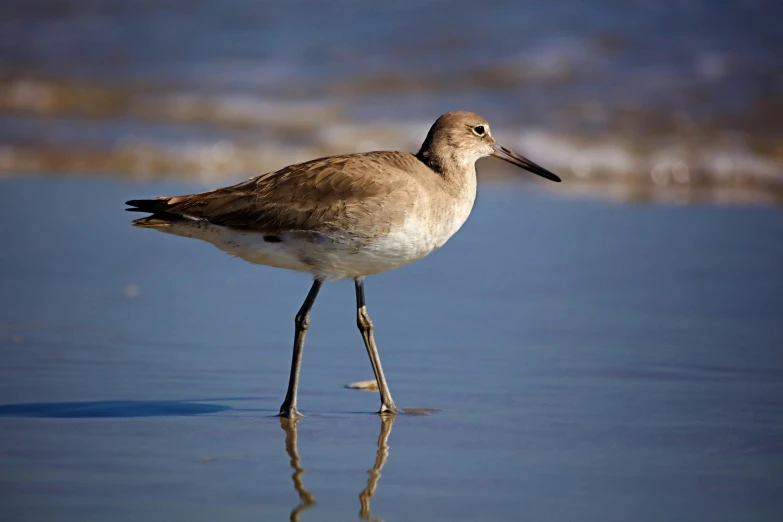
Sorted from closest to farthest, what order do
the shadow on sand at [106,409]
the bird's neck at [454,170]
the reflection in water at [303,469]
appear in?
1. the reflection in water at [303,469]
2. the shadow on sand at [106,409]
3. the bird's neck at [454,170]

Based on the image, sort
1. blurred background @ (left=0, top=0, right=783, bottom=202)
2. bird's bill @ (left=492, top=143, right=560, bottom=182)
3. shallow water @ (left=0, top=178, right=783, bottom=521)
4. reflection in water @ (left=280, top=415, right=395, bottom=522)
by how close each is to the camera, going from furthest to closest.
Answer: blurred background @ (left=0, top=0, right=783, bottom=202), bird's bill @ (left=492, top=143, right=560, bottom=182), shallow water @ (left=0, top=178, right=783, bottom=521), reflection in water @ (left=280, top=415, right=395, bottom=522)

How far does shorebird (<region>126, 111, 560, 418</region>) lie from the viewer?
4668 mm

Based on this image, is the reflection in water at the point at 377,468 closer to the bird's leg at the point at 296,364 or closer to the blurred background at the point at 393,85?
the bird's leg at the point at 296,364

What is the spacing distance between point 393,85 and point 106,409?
388 inches

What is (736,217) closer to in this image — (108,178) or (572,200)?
(572,200)

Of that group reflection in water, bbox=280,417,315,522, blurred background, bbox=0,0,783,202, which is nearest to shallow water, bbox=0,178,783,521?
reflection in water, bbox=280,417,315,522

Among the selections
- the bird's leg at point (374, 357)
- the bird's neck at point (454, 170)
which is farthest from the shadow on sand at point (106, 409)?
the bird's neck at point (454, 170)

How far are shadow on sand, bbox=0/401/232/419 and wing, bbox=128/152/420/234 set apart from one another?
774 mm

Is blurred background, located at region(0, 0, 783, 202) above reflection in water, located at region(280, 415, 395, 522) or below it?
above

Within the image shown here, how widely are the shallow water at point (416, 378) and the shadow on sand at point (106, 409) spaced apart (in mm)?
16

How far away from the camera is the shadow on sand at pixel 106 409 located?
14.8ft

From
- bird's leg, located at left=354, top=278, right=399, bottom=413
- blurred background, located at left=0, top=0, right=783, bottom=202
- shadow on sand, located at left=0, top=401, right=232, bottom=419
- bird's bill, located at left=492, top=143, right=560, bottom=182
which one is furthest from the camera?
blurred background, located at left=0, top=0, right=783, bottom=202

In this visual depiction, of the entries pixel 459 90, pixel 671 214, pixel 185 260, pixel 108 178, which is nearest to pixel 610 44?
pixel 459 90

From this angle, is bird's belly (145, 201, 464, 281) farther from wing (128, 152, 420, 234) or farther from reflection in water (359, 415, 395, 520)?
reflection in water (359, 415, 395, 520)
